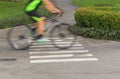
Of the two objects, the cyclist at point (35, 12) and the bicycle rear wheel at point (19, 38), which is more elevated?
the cyclist at point (35, 12)

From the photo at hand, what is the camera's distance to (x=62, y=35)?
401 inches

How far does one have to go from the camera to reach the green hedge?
11.7m

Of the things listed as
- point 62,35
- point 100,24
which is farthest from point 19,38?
point 100,24

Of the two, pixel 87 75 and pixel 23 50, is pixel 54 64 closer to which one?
pixel 87 75

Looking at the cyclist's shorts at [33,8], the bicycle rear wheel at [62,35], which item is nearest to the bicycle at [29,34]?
the bicycle rear wheel at [62,35]

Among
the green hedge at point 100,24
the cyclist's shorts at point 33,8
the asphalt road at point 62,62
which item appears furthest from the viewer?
the green hedge at point 100,24

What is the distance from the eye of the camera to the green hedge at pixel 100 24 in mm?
11688

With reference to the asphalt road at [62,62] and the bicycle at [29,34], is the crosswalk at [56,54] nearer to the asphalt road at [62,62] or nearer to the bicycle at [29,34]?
the asphalt road at [62,62]

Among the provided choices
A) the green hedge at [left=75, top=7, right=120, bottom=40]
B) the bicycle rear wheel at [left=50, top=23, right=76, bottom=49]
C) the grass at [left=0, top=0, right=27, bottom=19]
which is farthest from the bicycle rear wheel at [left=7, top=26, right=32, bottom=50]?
the grass at [left=0, top=0, right=27, bottom=19]

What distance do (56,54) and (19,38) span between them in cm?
119

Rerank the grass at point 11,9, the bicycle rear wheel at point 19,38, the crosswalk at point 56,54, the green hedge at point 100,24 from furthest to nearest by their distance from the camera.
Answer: the grass at point 11,9 < the green hedge at point 100,24 < the bicycle rear wheel at point 19,38 < the crosswalk at point 56,54

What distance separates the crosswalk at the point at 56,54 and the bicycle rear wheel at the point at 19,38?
0.80 ft

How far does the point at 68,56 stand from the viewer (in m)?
9.12

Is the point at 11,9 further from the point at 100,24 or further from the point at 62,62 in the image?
the point at 62,62
